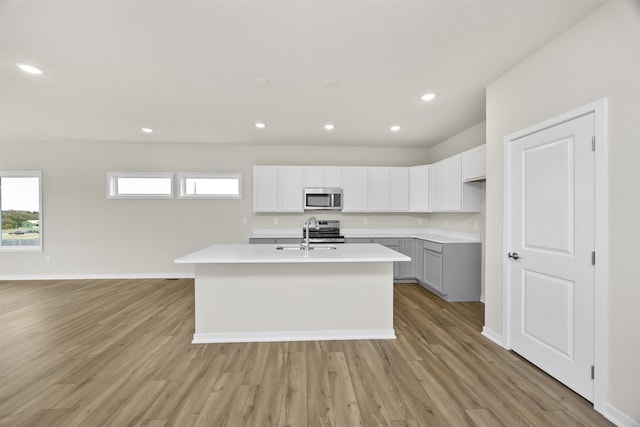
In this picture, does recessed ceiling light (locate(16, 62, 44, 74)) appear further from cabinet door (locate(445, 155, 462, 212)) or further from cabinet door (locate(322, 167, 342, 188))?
cabinet door (locate(445, 155, 462, 212))

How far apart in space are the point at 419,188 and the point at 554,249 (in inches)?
124

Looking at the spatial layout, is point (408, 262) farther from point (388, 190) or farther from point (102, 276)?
point (102, 276)

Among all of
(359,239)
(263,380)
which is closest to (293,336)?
(263,380)

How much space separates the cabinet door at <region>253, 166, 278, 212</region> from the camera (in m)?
5.09

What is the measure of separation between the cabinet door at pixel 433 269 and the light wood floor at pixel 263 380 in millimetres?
924

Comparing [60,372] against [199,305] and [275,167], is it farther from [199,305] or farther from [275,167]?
[275,167]

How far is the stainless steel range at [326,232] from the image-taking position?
497 cm

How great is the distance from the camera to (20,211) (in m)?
5.26

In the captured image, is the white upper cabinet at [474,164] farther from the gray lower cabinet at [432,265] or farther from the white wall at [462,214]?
the gray lower cabinet at [432,265]

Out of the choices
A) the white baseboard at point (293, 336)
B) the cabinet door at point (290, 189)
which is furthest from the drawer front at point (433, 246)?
the cabinet door at point (290, 189)

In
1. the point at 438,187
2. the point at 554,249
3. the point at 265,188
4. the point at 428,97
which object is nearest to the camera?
the point at 554,249

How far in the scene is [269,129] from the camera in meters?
4.44

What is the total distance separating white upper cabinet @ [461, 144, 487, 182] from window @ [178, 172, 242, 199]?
4.05m

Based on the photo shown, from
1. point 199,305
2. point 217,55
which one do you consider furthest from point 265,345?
point 217,55
